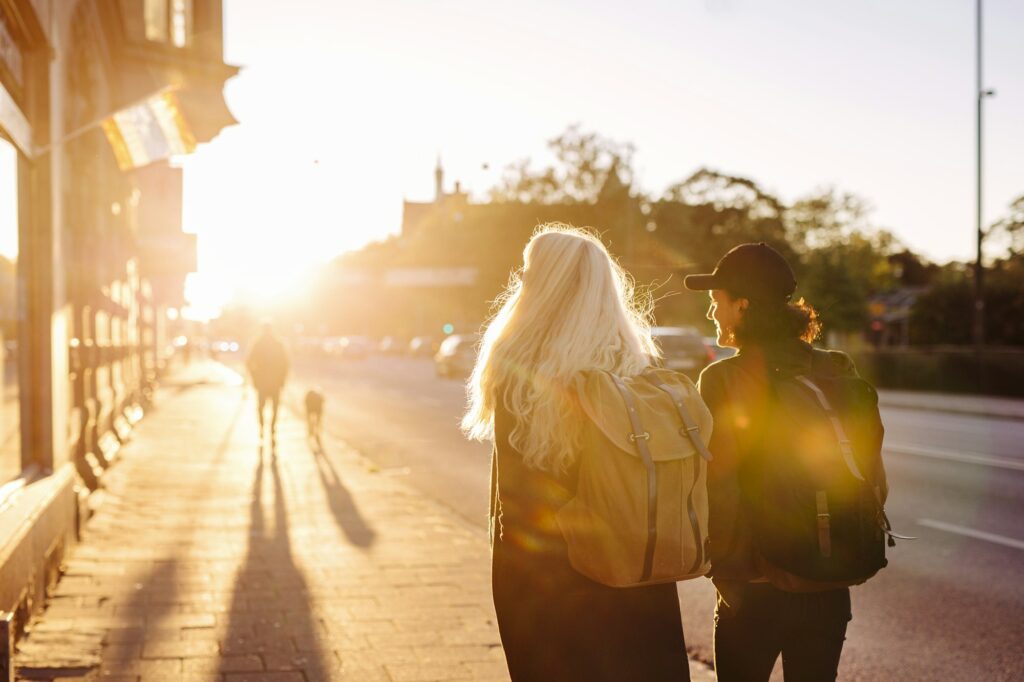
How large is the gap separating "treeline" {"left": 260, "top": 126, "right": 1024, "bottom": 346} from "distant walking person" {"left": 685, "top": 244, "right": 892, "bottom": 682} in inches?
1159

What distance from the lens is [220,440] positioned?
15.8 m

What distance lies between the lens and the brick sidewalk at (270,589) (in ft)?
15.7

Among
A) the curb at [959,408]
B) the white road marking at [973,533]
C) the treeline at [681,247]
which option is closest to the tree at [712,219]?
the treeline at [681,247]

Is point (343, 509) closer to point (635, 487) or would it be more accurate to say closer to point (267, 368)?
point (267, 368)

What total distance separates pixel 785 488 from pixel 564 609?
2.26 ft

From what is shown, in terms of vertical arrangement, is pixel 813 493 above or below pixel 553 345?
below

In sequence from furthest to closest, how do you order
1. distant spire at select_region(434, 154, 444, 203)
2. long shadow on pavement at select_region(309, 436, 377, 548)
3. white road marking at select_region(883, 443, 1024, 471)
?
distant spire at select_region(434, 154, 444, 203)
white road marking at select_region(883, 443, 1024, 471)
long shadow on pavement at select_region(309, 436, 377, 548)

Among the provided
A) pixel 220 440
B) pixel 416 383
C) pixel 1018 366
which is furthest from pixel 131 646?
pixel 416 383

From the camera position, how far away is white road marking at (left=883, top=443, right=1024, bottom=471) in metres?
12.4

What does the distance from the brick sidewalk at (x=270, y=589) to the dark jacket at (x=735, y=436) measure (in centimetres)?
210

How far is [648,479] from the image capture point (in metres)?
2.35

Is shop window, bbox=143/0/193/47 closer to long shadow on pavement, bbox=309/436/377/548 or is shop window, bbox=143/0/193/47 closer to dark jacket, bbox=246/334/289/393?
dark jacket, bbox=246/334/289/393

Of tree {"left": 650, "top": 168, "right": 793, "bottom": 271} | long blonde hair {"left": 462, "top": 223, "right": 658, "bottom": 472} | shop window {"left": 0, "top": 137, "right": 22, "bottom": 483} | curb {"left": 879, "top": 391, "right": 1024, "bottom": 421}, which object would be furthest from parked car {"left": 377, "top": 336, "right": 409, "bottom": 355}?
long blonde hair {"left": 462, "top": 223, "right": 658, "bottom": 472}

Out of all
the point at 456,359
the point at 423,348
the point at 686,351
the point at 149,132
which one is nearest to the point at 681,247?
the point at 423,348
